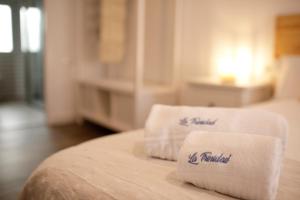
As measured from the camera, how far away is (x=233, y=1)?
328cm

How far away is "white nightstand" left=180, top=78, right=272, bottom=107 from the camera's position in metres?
2.71

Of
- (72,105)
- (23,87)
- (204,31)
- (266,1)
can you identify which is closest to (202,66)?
(204,31)

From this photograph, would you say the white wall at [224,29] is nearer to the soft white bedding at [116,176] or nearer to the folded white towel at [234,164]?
the soft white bedding at [116,176]

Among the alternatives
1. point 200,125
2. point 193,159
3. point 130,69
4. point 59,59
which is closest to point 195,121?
point 200,125

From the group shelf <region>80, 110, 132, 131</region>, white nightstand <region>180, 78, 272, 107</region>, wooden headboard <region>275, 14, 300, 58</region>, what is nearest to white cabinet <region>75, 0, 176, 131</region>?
shelf <region>80, 110, 132, 131</region>

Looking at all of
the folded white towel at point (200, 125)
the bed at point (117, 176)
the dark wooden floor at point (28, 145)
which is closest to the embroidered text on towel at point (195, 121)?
the folded white towel at point (200, 125)

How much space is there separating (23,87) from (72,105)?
1435 millimetres

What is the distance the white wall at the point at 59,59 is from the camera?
4086 mm

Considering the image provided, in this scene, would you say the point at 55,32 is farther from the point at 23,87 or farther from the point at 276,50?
the point at 276,50

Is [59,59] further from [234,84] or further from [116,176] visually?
[116,176]

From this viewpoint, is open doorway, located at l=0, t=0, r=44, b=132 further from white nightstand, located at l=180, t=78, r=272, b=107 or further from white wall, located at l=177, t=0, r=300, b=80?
white nightstand, located at l=180, t=78, r=272, b=107

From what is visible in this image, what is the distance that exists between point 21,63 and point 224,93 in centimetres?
371

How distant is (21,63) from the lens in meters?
5.14

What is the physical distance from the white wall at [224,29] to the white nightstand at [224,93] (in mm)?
400
